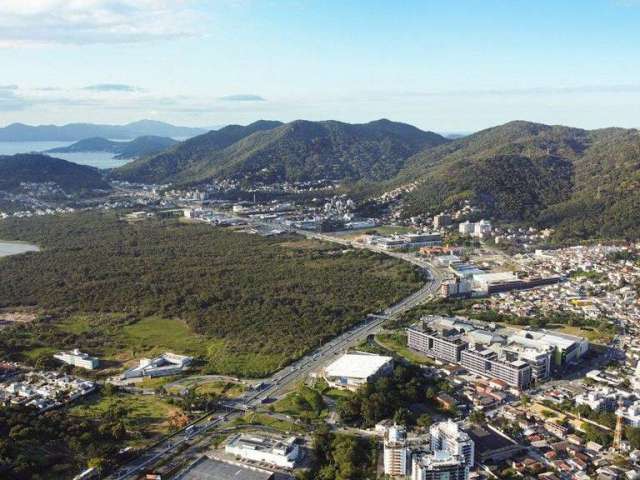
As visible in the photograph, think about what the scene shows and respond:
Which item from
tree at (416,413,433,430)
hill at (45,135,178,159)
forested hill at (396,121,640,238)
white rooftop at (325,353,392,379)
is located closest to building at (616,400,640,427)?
tree at (416,413,433,430)

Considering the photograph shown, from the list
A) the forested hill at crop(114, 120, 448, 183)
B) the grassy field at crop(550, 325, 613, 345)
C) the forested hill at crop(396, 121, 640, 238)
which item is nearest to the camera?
the grassy field at crop(550, 325, 613, 345)

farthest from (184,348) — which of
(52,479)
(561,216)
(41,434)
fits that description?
(561,216)

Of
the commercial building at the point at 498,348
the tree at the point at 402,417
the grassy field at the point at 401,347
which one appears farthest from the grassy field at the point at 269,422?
the commercial building at the point at 498,348

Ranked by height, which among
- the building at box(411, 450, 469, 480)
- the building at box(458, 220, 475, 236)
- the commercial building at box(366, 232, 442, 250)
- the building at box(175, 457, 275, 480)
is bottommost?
the building at box(175, 457, 275, 480)

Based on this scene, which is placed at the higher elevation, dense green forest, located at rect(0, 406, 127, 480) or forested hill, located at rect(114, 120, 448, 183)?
forested hill, located at rect(114, 120, 448, 183)

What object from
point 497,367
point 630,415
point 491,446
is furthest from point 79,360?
point 630,415

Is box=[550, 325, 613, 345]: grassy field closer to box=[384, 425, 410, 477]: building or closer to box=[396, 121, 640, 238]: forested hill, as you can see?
box=[384, 425, 410, 477]: building

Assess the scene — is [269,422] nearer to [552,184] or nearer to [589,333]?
[589,333]

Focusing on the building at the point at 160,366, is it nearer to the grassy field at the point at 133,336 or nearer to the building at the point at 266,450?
the grassy field at the point at 133,336
